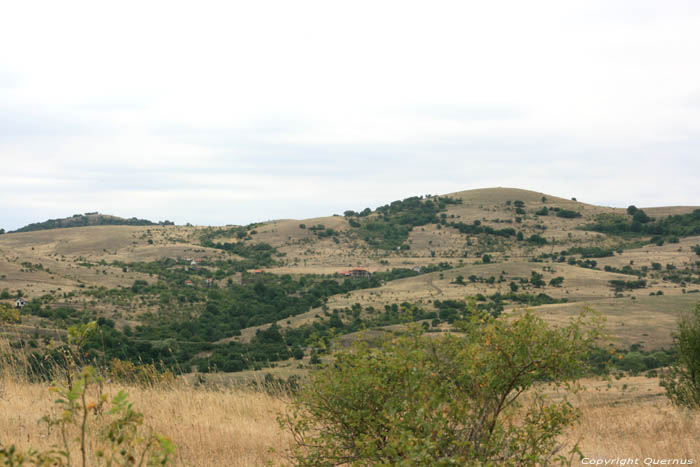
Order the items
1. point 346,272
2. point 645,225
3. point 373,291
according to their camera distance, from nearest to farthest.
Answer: point 373,291 → point 346,272 → point 645,225

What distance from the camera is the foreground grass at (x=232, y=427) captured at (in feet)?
21.8

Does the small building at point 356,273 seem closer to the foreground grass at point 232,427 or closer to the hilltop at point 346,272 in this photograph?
the hilltop at point 346,272

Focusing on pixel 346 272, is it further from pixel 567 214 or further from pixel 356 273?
pixel 567 214

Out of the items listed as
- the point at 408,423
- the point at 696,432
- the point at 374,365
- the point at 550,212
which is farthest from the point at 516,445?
the point at 550,212

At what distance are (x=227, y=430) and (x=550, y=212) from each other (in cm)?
11988

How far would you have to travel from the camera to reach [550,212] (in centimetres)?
11688

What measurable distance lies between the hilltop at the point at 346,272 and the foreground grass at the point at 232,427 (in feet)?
5.24

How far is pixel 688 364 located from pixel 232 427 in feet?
34.4

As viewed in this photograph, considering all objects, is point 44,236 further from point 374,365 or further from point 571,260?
point 374,365

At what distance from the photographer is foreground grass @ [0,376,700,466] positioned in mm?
6645

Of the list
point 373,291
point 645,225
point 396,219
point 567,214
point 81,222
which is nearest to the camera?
point 373,291

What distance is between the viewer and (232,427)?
7.78 metres

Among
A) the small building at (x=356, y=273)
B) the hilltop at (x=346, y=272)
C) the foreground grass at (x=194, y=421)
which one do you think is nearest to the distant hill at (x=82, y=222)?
the hilltop at (x=346, y=272)

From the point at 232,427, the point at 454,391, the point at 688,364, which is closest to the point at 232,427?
the point at 232,427
